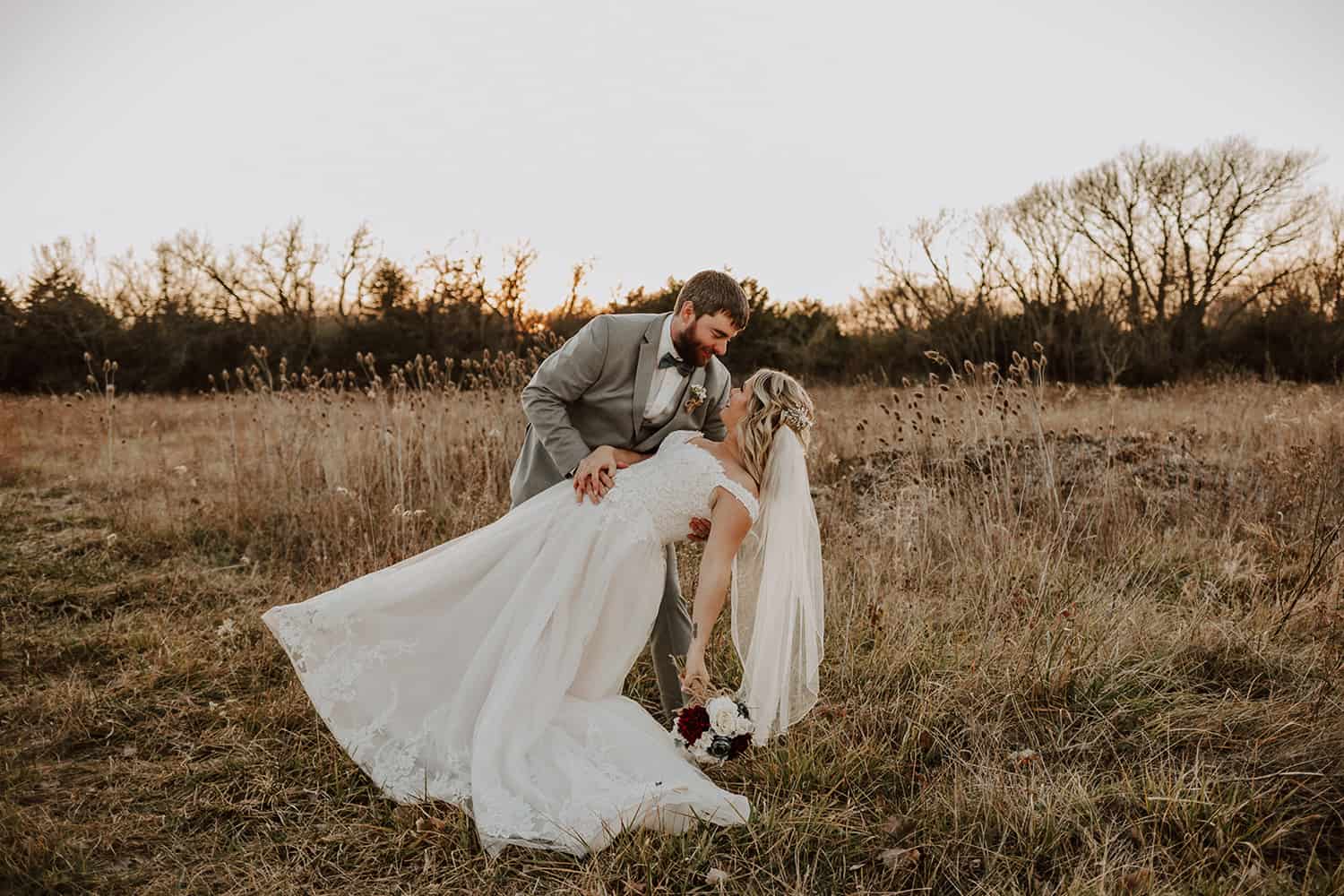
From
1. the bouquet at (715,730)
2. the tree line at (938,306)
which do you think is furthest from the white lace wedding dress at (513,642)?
the tree line at (938,306)

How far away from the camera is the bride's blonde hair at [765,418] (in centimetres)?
332

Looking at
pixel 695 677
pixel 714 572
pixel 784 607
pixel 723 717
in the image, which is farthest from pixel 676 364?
pixel 723 717

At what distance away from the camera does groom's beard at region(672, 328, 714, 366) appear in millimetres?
3340

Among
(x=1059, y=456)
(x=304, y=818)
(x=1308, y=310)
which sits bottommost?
(x=304, y=818)

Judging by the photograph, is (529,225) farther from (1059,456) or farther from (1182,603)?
(1182,603)

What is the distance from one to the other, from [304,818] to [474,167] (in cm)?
1131

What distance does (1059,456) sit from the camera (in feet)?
23.9

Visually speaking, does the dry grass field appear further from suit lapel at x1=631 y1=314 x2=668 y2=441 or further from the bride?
suit lapel at x1=631 y1=314 x2=668 y2=441

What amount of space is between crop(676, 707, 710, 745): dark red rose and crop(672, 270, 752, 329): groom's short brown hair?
1.53 meters

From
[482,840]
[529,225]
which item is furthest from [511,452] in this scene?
[529,225]

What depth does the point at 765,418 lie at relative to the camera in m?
3.32

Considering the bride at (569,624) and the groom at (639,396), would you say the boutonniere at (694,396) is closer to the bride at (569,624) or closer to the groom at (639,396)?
the groom at (639,396)

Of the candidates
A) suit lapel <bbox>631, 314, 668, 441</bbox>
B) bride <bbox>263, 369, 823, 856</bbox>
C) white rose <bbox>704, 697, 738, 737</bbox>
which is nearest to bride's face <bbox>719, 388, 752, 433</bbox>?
bride <bbox>263, 369, 823, 856</bbox>

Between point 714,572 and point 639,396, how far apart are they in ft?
2.95
